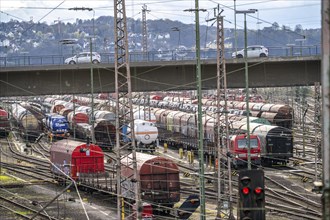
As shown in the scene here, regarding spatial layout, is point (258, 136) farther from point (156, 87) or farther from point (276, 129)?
point (156, 87)

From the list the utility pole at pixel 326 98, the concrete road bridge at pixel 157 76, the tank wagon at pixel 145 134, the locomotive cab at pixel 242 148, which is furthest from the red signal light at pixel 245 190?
the tank wagon at pixel 145 134

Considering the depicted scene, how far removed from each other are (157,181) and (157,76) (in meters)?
12.1

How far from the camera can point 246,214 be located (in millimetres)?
11055

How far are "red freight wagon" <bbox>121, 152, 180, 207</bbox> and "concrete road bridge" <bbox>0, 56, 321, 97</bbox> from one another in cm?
960

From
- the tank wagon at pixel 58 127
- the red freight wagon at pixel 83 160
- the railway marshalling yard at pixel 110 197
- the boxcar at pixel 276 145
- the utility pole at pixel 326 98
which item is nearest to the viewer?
the utility pole at pixel 326 98

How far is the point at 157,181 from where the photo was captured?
31594 mm

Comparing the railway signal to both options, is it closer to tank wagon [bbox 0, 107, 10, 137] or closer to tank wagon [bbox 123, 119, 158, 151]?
tank wagon [bbox 123, 119, 158, 151]

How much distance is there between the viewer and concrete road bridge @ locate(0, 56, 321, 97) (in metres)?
40.8

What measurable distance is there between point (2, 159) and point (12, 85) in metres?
16.6

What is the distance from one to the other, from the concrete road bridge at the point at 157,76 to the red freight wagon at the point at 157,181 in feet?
31.5

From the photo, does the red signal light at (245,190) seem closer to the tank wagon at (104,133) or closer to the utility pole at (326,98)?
the utility pole at (326,98)

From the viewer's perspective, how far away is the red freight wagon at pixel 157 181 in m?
31.4

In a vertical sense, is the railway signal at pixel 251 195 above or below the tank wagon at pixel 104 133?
above

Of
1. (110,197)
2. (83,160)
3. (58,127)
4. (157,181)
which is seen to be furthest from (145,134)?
(157,181)
